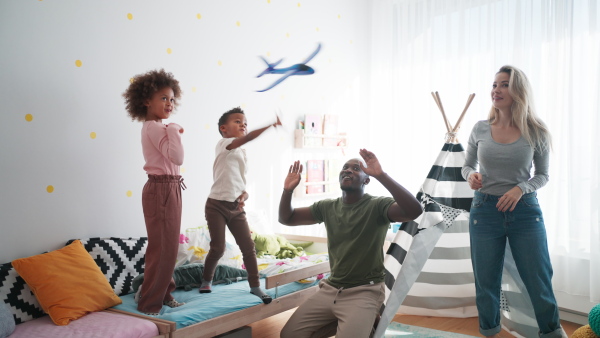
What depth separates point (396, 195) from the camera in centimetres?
221

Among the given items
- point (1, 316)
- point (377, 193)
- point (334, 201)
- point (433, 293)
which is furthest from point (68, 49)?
point (377, 193)

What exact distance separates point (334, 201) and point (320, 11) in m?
2.48

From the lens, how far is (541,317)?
2455 mm

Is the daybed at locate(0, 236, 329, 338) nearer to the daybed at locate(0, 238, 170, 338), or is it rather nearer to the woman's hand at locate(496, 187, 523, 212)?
the daybed at locate(0, 238, 170, 338)

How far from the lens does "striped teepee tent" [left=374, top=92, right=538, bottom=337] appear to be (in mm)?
2504

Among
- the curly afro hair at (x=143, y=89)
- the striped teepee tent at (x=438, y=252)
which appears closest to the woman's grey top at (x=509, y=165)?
→ the striped teepee tent at (x=438, y=252)

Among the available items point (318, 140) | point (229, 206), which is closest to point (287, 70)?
point (318, 140)

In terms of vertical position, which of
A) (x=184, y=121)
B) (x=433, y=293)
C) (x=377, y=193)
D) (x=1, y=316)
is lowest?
(x=433, y=293)

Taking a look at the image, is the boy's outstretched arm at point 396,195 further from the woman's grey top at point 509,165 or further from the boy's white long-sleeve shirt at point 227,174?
the boy's white long-sleeve shirt at point 227,174

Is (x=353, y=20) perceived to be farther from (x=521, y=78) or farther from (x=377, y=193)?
(x=521, y=78)

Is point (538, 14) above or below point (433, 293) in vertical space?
above

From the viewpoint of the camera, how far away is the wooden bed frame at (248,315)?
225 centimetres

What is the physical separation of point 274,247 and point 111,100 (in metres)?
1.42

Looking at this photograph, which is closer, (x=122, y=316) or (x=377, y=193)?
(x=122, y=316)
